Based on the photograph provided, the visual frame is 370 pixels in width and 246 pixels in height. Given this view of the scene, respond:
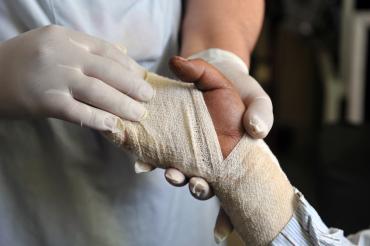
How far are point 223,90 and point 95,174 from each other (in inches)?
7.7

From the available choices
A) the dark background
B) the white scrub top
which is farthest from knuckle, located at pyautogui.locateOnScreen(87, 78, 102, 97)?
the dark background

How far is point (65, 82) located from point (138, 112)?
3.1 inches

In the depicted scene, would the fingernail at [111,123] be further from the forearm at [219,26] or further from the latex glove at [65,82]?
the forearm at [219,26]

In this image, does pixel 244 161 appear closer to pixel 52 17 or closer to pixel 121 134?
pixel 121 134

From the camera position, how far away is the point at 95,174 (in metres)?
0.69

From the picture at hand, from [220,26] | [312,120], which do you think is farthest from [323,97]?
[220,26]

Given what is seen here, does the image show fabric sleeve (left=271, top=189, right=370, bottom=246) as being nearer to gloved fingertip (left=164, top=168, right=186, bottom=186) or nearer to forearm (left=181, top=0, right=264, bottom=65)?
gloved fingertip (left=164, top=168, right=186, bottom=186)

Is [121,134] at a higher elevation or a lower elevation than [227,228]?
Result: higher

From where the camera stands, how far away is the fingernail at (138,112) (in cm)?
59

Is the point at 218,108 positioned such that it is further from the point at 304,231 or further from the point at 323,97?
the point at 323,97

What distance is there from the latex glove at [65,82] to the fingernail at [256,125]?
111 millimetres

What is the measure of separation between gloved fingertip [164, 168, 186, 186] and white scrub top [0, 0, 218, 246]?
0.12 meters

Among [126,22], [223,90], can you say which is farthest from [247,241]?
[126,22]

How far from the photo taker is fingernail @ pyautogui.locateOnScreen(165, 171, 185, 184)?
23.1 inches
